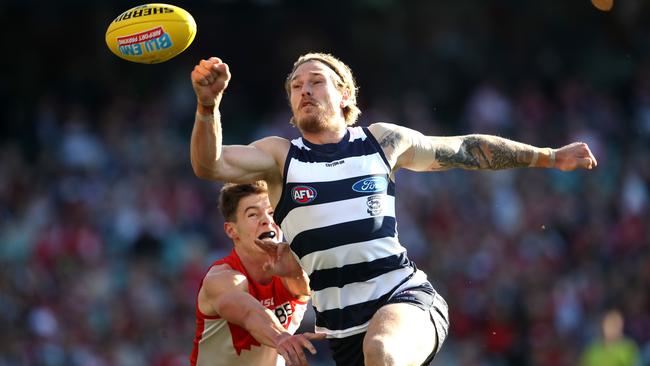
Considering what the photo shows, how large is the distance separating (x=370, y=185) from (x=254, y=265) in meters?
1.18

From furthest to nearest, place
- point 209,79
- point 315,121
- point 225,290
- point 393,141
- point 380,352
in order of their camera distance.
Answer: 1. point 225,290
2. point 393,141
3. point 315,121
4. point 209,79
5. point 380,352

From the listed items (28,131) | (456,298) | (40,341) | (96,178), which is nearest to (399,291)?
(456,298)

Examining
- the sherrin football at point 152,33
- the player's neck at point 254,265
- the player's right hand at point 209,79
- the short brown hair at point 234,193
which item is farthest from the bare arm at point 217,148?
the player's neck at point 254,265

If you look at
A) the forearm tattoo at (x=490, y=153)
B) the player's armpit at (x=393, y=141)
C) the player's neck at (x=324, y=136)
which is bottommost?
the forearm tattoo at (x=490, y=153)

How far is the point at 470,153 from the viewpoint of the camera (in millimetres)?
7711

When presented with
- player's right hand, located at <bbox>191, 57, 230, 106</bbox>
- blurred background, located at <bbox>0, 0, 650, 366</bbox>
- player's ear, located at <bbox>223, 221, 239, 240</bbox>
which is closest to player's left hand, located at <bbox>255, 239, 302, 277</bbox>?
player's ear, located at <bbox>223, 221, 239, 240</bbox>

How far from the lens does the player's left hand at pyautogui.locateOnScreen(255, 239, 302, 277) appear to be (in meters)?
7.36

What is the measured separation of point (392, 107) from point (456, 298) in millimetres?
3842

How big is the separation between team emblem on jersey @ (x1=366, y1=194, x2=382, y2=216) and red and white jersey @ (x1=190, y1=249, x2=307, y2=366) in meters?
1.03

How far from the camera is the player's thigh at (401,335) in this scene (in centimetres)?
656

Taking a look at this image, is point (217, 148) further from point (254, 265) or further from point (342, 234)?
point (254, 265)

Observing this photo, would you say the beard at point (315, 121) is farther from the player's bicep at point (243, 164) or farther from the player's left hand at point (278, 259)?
the player's left hand at point (278, 259)

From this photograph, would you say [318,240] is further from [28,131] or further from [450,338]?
[28,131]

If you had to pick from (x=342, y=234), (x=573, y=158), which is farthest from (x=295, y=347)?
(x=573, y=158)
